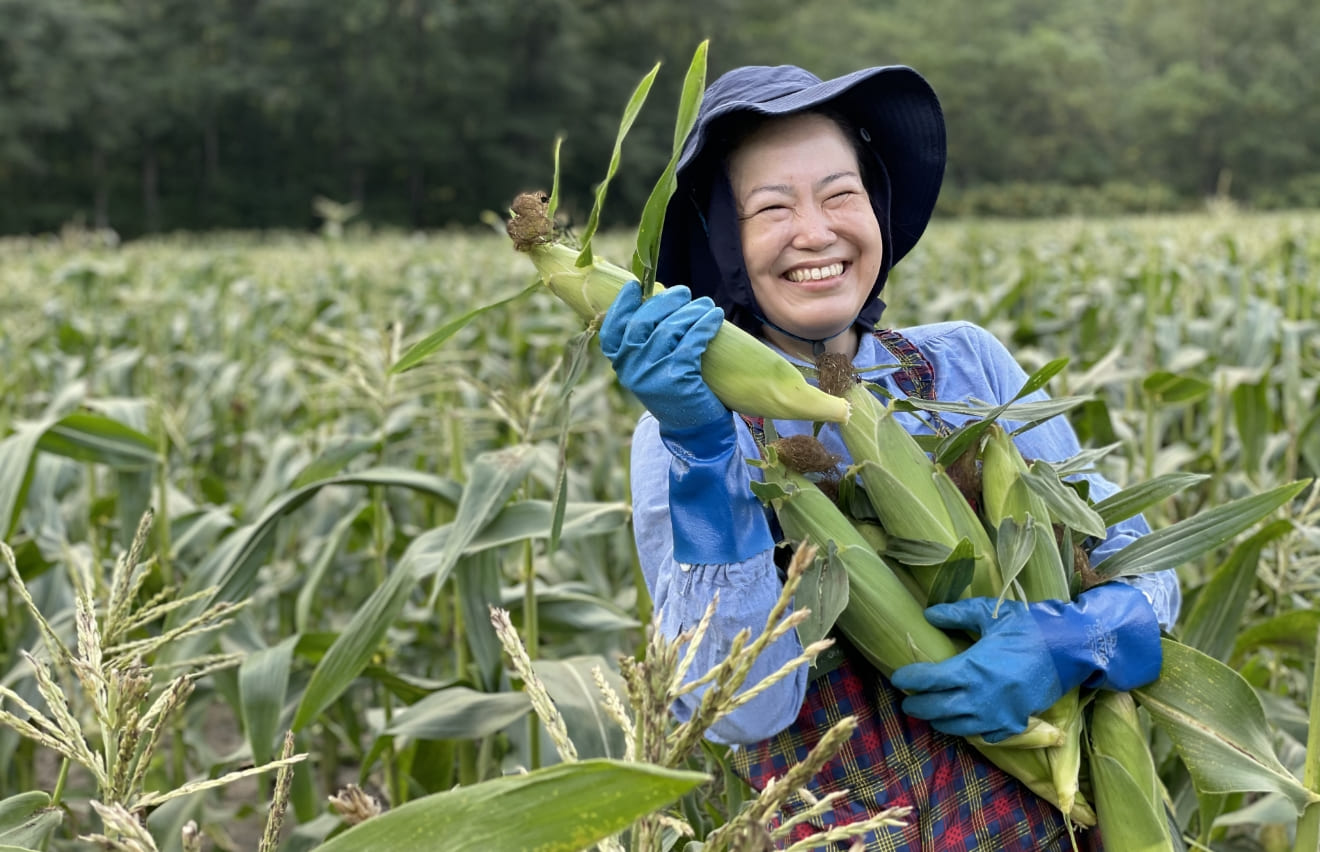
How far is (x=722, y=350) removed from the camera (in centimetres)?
138

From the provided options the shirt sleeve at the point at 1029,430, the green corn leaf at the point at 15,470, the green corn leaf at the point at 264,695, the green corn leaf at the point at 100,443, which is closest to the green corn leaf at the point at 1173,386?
the shirt sleeve at the point at 1029,430

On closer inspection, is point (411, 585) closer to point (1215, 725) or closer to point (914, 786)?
point (914, 786)

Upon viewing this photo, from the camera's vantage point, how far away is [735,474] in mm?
1518

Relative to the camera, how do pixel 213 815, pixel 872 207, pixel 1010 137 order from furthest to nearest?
pixel 1010 137 < pixel 213 815 < pixel 872 207

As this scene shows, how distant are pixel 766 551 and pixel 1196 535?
528 millimetres

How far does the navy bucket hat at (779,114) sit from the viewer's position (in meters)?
1.68

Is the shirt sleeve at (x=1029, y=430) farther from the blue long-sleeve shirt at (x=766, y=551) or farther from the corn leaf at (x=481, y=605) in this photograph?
the corn leaf at (x=481, y=605)

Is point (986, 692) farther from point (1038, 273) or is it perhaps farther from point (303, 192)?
point (303, 192)

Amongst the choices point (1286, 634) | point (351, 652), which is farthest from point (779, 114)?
point (1286, 634)

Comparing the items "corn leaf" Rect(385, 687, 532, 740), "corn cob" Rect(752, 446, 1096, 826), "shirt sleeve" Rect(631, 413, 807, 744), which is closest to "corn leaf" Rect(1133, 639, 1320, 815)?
"corn cob" Rect(752, 446, 1096, 826)

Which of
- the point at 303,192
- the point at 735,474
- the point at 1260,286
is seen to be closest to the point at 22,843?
the point at 735,474

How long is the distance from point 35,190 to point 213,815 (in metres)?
41.6

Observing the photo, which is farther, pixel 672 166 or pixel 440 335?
pixel 440 335

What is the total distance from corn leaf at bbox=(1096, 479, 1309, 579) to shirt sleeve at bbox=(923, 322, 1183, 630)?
7cm
